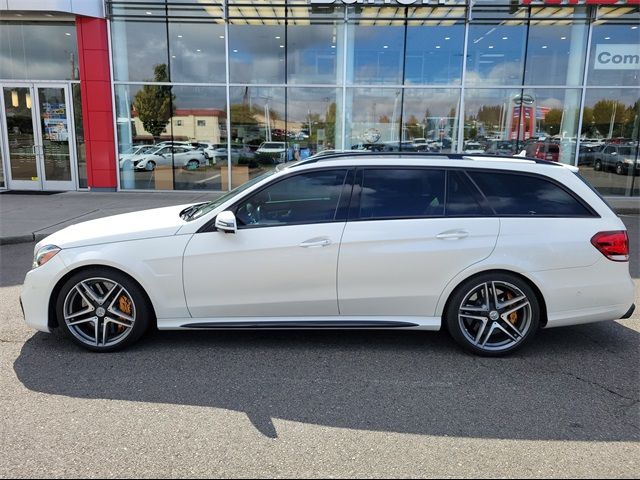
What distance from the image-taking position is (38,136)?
14.4 m

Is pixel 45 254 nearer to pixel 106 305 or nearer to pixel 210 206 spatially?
pixel 106 305

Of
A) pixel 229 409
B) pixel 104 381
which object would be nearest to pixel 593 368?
pixel 229 409

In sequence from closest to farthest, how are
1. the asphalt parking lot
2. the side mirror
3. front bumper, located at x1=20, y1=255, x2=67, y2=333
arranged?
the asphalt parking lot → the side mirror → front bumper, located at x1=20, y1=255, x2=67, y2=333

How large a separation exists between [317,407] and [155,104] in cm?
1303

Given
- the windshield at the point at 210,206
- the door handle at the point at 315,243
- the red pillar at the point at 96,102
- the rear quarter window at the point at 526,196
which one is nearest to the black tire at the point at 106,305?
the windshield at the point at 210,206

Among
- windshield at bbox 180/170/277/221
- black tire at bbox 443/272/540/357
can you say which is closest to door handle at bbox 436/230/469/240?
black tire at bbox 443/272/540/357

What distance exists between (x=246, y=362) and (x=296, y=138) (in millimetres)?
11445

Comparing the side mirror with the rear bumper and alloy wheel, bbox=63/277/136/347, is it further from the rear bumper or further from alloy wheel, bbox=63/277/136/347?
the rear bumper

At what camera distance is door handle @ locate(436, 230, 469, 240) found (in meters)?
4.04

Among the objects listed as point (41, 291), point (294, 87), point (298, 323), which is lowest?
point (298, 323)

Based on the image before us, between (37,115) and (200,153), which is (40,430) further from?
(37,115)

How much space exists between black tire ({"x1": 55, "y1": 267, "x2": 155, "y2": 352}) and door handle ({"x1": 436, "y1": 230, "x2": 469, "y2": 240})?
8.15 feet

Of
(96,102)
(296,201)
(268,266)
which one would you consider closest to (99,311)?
(268,266)

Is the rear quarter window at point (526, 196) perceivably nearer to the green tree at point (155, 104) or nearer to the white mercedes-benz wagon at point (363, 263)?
the white mercedes-benz wagon at point (363, 263)
